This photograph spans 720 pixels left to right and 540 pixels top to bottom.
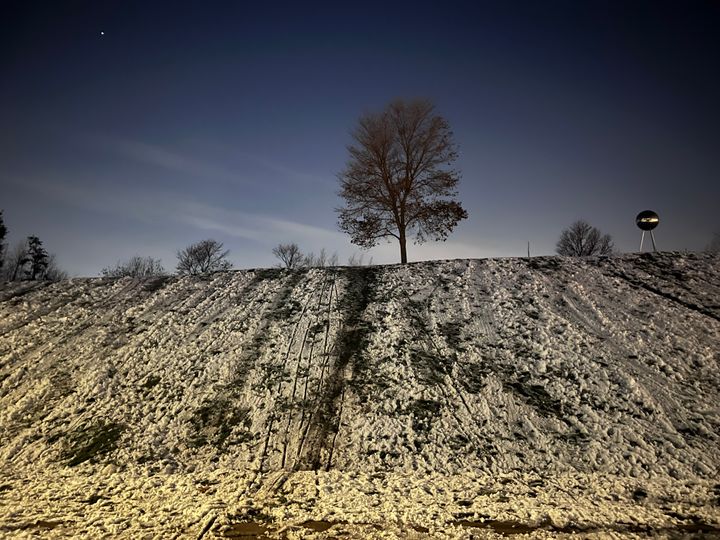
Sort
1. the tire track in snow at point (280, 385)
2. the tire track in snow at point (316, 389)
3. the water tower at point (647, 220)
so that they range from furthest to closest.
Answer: the water tower at point (647, 220) → the tire track in snow at point (316, 389) → the tire track in snow at point (280, 385)

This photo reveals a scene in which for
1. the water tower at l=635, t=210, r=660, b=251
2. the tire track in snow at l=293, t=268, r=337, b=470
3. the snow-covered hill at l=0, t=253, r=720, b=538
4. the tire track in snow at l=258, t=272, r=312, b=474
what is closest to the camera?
the snow-covered hill at l=0, t=253, r=720, b=538

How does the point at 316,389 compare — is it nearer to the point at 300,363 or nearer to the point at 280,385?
the point at 280,385

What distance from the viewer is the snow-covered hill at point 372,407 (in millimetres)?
3744

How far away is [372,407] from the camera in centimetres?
579

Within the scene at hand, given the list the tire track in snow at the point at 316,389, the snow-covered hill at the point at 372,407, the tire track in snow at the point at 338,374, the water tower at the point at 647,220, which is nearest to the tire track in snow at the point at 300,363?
the snow-covered hill at the point at 372,407

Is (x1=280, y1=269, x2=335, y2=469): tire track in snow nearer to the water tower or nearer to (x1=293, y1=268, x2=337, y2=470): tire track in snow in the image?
(x1=293, y1=268, x2=337, y2=470): tire track in snow

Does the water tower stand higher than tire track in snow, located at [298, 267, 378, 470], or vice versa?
the water tower

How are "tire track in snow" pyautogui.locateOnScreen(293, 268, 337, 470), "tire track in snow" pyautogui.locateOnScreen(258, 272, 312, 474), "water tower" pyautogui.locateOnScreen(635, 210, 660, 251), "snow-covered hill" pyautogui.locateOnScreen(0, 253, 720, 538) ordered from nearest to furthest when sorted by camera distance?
"snow-covered hill" pyautogui.locateOnScreen(0, 253, 720, 538) → "tire track in snow" pyautogui.locateOnScreen(258, 272, 312, 474) → "tire track in snow" pyautogui.locateOnScreen(293, 268, 337, 470) → "water tower" pyautogui.locateOnScreen(635, 210, 660, 251)

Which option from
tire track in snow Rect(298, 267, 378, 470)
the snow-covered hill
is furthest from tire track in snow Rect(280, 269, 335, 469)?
tire track in snow Rect(298, 267, 378, 470)

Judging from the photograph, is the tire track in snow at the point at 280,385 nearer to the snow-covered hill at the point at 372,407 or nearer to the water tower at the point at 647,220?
the snow-covered hill at the point at 372,407

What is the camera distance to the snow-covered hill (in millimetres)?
3744

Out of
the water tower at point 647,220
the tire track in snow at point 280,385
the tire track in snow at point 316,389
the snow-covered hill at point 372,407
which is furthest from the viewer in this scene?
the water tower at point 647,220

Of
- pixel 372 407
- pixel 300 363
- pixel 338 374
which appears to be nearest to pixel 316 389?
pixel 338 374

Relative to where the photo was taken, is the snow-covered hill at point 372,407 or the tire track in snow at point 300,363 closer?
the snow-covered hill at point 372,407
